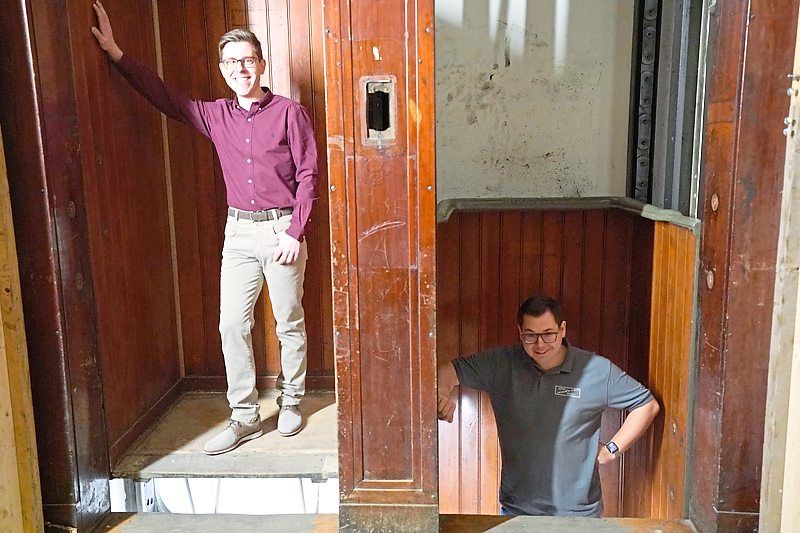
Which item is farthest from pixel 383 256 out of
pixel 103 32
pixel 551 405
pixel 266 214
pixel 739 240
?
pixel 103 32

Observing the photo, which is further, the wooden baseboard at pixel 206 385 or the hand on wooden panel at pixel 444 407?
the wooden baseboard at pixel 206 385

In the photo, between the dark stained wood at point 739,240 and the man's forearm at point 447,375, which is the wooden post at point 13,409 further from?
Result: the dark stained wood at point 739,240

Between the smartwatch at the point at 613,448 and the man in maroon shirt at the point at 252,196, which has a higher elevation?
the man in maroon shirt at the point at 252,196

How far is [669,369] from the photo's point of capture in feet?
7.62

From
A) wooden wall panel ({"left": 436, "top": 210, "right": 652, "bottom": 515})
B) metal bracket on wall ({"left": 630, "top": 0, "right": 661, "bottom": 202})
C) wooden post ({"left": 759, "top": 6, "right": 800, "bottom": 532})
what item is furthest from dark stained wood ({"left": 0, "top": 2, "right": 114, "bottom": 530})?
metal bracket on wall ({"left": 630, "top": 0, "right": 661, "bottom": 202})

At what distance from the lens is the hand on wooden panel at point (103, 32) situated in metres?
2.18

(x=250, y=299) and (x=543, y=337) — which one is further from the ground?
(x=250, y=299)

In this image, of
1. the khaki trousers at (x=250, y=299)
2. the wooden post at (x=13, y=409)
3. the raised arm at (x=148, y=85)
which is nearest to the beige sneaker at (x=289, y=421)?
the khaki trousers at (x=250, y=299)

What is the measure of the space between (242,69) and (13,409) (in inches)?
50.5

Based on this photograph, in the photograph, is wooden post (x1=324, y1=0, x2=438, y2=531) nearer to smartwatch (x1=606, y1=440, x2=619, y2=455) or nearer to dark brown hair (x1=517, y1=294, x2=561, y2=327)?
dark brown hair (x1=517, y1=294, x2=561, y2=327)

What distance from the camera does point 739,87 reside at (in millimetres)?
1696

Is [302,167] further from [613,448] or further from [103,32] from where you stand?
[613,448]

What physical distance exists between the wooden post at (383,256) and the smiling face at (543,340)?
696 millimetres

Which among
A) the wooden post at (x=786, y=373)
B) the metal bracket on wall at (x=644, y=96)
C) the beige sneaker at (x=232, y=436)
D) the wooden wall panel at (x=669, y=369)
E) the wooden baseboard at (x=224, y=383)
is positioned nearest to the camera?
the wooden post at (x=786, y=373)
